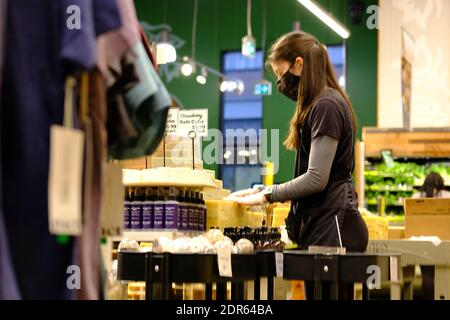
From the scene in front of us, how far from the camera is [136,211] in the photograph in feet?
10.0

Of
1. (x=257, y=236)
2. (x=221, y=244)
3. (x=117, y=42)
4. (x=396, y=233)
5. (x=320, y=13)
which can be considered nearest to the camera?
(x=117, y=42)

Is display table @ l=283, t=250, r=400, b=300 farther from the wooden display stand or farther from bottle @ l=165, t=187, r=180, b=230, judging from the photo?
the wooden display stand

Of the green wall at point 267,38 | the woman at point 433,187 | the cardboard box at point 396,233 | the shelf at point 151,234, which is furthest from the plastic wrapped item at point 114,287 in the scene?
the green wall at point 267,38

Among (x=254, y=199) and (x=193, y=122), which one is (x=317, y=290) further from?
(x=193, y=122)

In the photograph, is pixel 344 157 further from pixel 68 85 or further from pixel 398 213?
pixel 398 213

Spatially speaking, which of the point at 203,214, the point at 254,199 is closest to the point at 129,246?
the point at 254,199

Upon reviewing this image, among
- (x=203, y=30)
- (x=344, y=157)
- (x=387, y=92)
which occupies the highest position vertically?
(x=203, y=30)

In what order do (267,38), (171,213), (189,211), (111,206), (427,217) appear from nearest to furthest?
1. (111,206)
2. (171,213)
3. (189,211)
4. (427,217)
5. (267,38)

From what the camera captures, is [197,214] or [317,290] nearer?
[317,290]

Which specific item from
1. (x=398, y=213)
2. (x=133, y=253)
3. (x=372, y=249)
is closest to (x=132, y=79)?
(x=133, y=253)

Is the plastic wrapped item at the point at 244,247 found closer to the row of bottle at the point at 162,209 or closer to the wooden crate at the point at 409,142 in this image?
the row of bottle at the point at 162,209

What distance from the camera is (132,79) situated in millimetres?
1352

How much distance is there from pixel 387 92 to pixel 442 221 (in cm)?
730

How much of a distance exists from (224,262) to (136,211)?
84 cm
